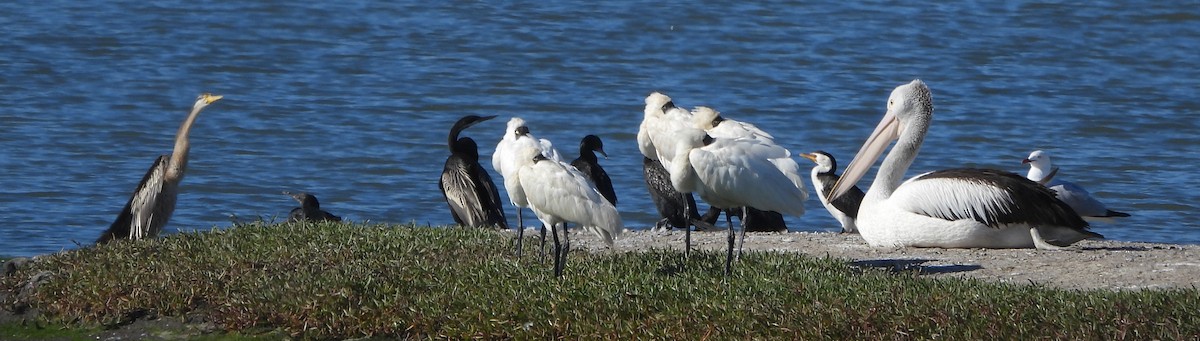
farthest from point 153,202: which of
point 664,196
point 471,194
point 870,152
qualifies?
point 870,152

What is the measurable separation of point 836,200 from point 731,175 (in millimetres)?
2931

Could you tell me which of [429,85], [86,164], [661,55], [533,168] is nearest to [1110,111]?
[661,55]

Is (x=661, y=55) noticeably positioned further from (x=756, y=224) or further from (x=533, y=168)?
(x=533, y=168)

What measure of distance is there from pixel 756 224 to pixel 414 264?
438cm

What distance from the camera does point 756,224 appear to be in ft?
40.1

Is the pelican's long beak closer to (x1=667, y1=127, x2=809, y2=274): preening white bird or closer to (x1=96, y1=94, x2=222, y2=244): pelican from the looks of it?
(x1=667, y1=127, x2=809, y2=274): preening white bird

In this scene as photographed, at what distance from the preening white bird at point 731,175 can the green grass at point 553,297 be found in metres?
0.29

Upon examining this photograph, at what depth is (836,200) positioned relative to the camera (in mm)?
11398

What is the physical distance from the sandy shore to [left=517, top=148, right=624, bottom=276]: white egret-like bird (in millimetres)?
1083

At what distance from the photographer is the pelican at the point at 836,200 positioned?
1138 centimetres

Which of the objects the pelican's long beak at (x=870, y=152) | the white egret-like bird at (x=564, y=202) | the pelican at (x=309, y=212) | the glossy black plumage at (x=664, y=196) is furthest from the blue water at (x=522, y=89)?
the white egret-like bird at (x=564, y=202)

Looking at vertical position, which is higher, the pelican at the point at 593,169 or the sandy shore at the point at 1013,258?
the sandy shore at the point at 1013,258

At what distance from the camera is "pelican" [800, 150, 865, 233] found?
448 inches

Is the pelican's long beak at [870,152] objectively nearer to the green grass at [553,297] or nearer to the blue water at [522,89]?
the green grass at [553,297]
